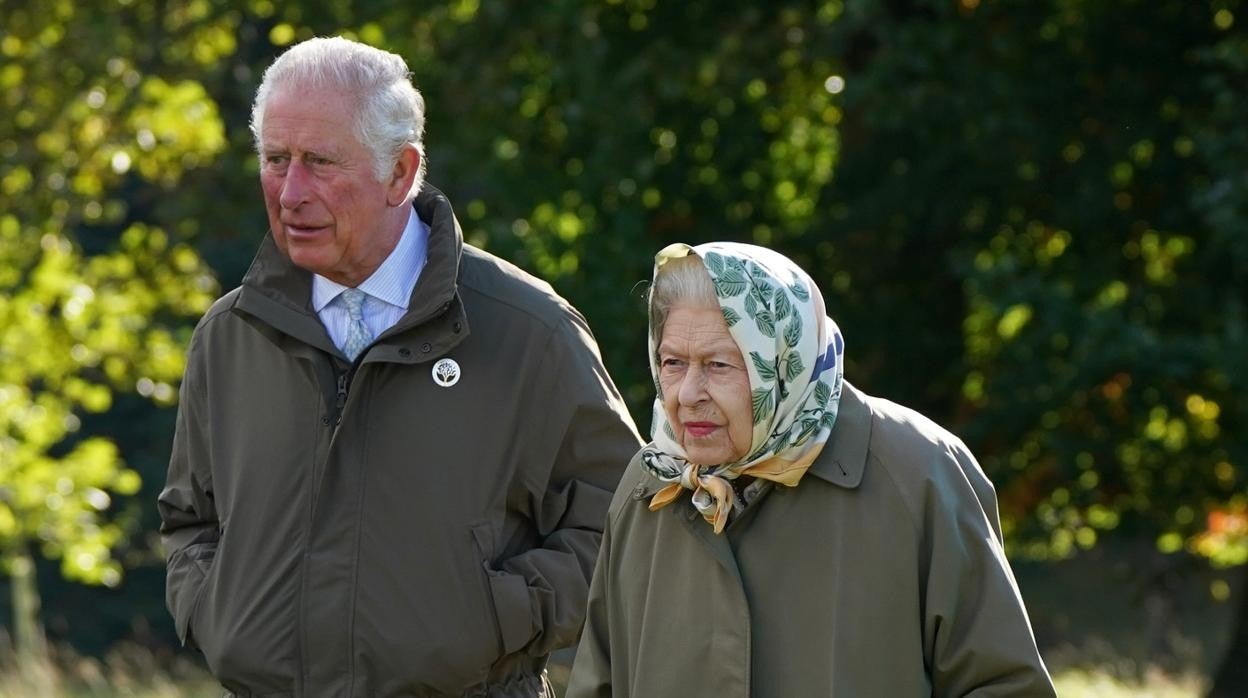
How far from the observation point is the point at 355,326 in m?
3.39

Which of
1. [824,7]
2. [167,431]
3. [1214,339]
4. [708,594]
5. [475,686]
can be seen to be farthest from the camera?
[167,431]

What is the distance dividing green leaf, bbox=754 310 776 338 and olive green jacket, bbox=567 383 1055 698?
19cm

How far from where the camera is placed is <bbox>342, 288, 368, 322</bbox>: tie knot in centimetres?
340

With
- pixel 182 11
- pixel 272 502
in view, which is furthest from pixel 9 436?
pixel 272 502

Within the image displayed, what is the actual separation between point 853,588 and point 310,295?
1.29 m

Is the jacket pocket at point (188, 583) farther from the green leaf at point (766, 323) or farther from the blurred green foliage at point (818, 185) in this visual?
the blurred green foliage at point (818, 185)

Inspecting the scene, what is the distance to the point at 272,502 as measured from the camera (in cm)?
331

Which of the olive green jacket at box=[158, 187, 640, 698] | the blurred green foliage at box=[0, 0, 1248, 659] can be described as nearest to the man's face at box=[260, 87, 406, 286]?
the olive green jacket at box=[158, 187, 640, 698]

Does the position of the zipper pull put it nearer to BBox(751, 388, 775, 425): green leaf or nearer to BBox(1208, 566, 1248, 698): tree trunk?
BBox(751, 388, 775, 425): green leaf

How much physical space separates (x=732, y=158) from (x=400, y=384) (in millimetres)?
6848

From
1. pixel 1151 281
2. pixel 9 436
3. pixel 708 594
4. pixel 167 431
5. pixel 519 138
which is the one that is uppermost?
pixel 708 594

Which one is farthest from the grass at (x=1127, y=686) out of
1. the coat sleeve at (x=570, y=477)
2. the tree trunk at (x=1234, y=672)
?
the coat sleeve at (x=570, y=477)

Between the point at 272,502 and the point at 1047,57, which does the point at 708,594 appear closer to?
the point at 272,502

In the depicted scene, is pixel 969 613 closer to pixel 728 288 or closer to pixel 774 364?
pixel 774 364
